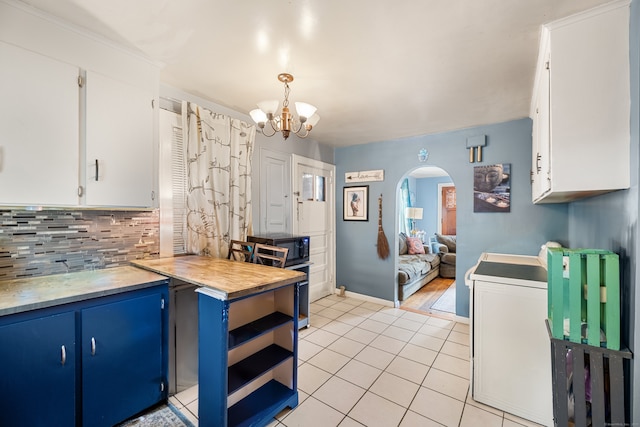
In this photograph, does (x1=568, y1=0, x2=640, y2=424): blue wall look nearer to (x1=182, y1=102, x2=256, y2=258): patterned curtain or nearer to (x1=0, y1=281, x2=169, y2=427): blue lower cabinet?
(x1=0, y1=281, x2=169, y2=427): blue lower cabinet

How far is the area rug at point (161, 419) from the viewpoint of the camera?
1732 millimetres

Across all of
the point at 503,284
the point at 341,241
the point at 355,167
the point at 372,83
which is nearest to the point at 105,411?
the point at 503,284

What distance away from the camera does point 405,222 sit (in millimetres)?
6887

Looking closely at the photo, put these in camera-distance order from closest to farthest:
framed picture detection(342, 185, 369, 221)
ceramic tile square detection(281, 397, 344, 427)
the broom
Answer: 1. ceramic tile square detection(281, 397, 344, 427)
2. the broom
3. framed picture detection(342, 185, 369, 221)

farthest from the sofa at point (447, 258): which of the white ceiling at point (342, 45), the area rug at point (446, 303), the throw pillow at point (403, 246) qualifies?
the white ceiling at point (342, 45)

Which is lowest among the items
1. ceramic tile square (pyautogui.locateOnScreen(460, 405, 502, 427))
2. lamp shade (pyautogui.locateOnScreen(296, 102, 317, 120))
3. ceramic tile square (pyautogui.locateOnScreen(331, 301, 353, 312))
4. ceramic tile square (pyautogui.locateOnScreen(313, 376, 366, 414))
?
ceramic tile square (pyautogui.locateOnScreen(460, 405, 502, 427))

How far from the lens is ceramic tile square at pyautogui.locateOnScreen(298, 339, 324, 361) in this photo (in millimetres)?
2576

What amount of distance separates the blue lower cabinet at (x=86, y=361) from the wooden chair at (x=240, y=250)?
736 millimetres

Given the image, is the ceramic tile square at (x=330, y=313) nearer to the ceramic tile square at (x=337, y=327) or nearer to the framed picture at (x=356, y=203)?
the ceramic tile square at (x=337, y=327)

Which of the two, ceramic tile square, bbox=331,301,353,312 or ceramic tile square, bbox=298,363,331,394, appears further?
ceramic tile square, bbox=331,301,353,312

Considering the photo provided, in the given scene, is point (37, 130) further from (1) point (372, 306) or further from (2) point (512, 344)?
(1) point (372, 306)

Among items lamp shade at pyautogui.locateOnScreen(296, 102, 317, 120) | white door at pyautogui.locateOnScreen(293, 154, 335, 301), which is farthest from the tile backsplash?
white door at pyautogui.locateOnScreen(293, 154, 335, 301)

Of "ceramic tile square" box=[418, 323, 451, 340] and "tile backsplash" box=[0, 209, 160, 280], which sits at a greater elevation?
"tile backsplash" box=[0, 209, 160, 280]

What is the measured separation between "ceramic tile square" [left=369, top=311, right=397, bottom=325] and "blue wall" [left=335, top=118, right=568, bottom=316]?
418 mm
